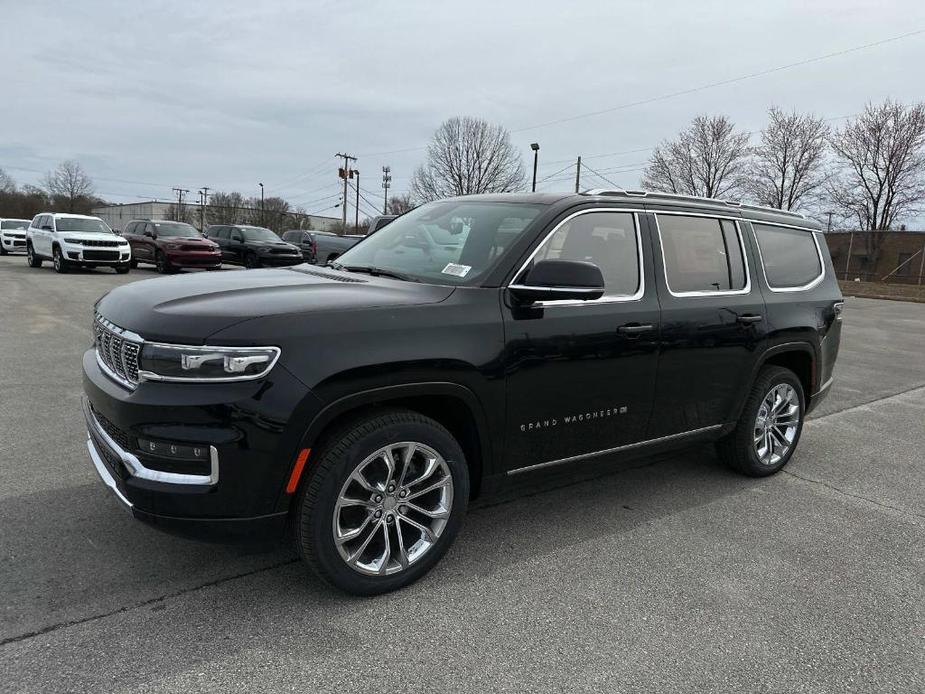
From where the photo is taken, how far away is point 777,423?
15.2 feet

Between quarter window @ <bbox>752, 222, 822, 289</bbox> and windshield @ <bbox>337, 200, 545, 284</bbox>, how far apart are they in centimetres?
196

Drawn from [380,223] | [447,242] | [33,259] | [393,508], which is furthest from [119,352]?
[33,259]

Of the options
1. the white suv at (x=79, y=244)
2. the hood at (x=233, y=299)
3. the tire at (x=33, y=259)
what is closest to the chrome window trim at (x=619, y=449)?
the hood at (x=233, y=299)

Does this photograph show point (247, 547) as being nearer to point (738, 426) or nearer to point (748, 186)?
point (738, 426)

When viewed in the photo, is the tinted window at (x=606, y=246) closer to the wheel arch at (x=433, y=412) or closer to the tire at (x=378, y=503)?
the wheel arch at (x=433, y=412)

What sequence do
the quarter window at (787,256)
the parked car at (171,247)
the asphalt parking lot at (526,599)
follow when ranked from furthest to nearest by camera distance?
the parked car at (171,247) → the quarter window at (787,256) → the asphalt parking lot at (526,599)

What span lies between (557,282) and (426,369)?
73 centimetres

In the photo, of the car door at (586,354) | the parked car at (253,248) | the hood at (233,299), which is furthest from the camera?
the parked car at (253,248)

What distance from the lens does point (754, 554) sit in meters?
3.41

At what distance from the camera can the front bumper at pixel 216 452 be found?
241 centimetres

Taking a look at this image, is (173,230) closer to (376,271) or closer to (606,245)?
(376,271)

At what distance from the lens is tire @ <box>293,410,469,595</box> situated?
2.62 meters

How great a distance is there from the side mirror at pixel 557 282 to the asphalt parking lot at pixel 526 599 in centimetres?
132

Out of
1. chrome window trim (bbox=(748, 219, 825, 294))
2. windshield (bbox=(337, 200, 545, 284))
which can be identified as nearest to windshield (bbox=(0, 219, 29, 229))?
windshield (bbox=(337, 200, 545, 284))
